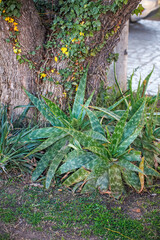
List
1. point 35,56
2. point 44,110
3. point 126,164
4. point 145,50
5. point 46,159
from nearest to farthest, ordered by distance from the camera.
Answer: point 126,164, point 46,159, point 44,110, point 35,56, point 145,50

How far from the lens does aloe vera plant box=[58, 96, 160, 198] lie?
264cm

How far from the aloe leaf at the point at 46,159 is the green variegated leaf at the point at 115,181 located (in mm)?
643

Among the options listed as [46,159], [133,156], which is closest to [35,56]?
[46,159]

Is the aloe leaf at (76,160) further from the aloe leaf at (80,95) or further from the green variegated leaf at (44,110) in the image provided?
the aloe leaf at (80,95)

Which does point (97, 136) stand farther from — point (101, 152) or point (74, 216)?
point (74, 216)

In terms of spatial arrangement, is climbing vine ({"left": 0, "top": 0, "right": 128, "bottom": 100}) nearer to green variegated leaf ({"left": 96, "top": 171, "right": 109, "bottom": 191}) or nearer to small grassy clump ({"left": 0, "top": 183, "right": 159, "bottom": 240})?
green variegated leaf ({"left": 96, "top": 171, "right": 109, "bottom": 191})

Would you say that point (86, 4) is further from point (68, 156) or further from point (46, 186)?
point (46, 186)

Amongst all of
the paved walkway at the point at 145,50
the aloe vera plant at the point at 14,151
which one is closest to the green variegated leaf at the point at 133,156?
the aloe vera plant at the point at 14,151

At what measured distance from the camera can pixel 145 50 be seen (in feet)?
27.7

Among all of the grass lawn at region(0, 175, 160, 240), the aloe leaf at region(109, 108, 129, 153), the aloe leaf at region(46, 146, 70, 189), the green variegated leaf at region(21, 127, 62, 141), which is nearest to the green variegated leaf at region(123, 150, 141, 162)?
the aloe leaf at region(109, 108, 129, 153)

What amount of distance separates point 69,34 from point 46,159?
1.43 metres

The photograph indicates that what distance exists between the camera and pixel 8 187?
282cm

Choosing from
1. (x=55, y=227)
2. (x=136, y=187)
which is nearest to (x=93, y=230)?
(x=55, y=227)

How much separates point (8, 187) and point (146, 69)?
202 inches
